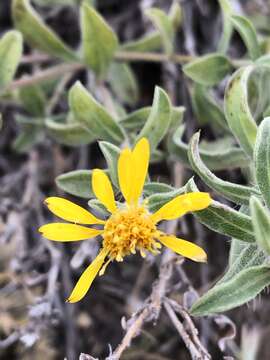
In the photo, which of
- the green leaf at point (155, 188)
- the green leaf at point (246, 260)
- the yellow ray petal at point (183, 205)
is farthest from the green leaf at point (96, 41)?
the green leaf at point (246, 260)

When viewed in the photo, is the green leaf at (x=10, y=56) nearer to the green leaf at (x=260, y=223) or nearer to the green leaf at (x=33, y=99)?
the green leaf at (x=33, y=99)

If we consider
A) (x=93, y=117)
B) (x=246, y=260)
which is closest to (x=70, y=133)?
(x=93, y=117)

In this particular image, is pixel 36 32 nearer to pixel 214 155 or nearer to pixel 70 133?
pixel 70 133

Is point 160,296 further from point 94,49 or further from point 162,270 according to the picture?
point 94,49

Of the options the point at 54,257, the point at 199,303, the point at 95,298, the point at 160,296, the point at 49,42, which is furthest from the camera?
the point at 95,298

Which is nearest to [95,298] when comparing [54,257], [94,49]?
[54,257]

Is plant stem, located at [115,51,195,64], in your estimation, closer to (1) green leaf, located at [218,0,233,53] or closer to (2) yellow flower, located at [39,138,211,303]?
(1) green leaf, located at [218,0,233,53]
